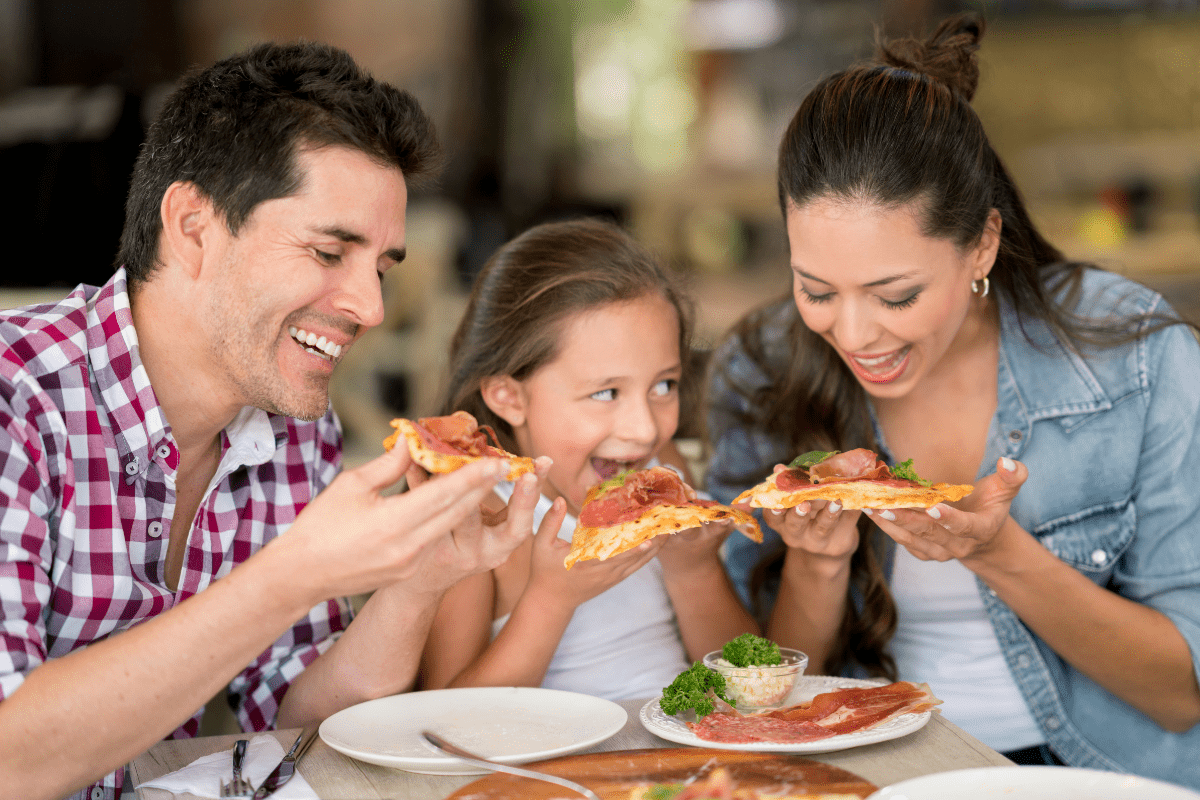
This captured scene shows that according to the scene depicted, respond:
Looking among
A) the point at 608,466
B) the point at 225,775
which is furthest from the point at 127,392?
the point at 608,466

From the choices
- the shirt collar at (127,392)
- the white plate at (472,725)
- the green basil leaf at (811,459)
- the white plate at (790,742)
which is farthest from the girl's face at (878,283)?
the shirt collar at (127,392)

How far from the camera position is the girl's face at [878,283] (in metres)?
2.29

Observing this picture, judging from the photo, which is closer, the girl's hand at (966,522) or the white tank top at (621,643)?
the girl's hand at (966,522)

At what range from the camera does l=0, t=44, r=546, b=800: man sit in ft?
5.30

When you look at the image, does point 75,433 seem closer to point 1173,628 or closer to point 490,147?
point 1173,628

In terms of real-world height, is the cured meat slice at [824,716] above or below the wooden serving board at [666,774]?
below

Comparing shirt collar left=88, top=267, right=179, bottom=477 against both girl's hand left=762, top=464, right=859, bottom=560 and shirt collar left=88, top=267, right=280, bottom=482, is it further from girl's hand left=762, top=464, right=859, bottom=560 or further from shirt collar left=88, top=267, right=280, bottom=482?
girl's hand left=762, top=464, right=859, bottom=560

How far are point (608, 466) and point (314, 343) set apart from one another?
85 cm

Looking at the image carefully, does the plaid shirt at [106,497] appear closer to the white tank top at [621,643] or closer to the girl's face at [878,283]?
the white tank top at [621,643]

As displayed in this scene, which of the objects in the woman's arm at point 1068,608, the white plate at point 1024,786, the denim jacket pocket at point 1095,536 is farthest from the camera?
the denim jacket pocket at point 1095,536

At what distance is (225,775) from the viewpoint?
5.54 ft

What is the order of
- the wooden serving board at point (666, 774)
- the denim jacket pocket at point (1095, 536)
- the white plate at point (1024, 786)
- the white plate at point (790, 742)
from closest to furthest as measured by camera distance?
the white plate at point (1024, 786) < the wooden serving board at point (666, 774) < the white plate at point (790, 742) < the denim jacket pocket at point (1095, 536)

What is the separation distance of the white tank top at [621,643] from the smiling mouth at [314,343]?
56 cm

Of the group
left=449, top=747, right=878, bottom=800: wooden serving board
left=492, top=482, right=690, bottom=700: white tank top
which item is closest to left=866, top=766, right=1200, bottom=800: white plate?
left=449, top=747, right=878, bottom=800: wooden serving board
